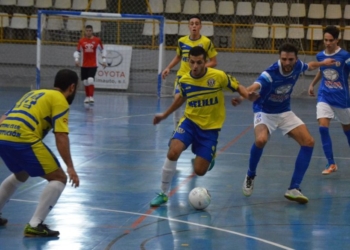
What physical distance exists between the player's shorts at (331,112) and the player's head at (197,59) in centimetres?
287

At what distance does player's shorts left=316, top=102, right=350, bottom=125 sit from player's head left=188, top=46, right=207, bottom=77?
9.42 ft

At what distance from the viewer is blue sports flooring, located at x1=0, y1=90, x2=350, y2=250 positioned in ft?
20.8

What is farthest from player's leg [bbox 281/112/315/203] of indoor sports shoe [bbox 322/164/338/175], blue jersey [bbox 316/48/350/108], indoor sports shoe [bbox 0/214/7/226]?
indoor sports shoe [bbox 0/214/7/226]

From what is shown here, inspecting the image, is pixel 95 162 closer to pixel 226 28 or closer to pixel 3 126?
pixel 3 126

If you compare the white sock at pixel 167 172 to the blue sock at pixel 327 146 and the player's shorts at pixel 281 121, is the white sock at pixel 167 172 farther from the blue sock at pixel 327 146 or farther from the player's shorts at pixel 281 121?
the blue sock at pixel 327 146

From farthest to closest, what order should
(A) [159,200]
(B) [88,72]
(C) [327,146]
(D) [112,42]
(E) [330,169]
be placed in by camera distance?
(D) [112,42], (B) [88,72], (C) [327,146], (E) [330,169], (A) [159,200]

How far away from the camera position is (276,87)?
27.2 feet

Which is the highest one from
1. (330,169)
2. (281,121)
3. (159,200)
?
(281,121)

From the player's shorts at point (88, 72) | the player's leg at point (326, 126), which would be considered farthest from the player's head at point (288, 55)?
the player's shorts at point (88, 72)

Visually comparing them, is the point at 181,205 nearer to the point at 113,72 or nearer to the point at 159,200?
the point at 159,200

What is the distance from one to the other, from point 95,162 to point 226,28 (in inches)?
647

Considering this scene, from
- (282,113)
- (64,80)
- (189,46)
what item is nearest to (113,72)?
(189,46)

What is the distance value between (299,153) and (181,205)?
1.51m

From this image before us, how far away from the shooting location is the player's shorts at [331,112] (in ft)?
33.6
